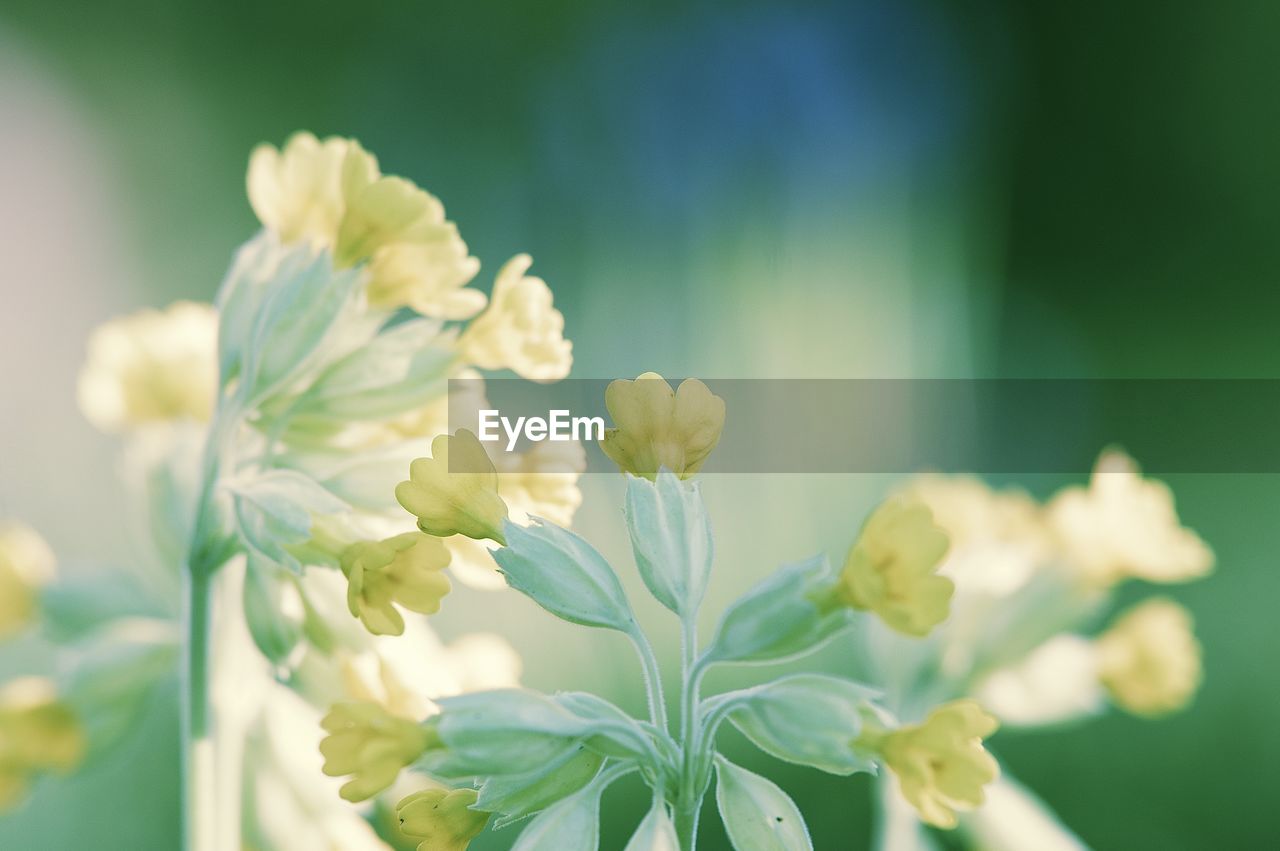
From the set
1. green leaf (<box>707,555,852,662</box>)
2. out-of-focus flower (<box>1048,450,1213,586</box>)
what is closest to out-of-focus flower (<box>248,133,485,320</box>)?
green leaf (<box>707,555,852,662</box>)

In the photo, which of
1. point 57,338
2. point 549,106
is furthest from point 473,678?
point 549,106

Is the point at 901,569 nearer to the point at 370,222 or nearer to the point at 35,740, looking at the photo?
the point at 370,222

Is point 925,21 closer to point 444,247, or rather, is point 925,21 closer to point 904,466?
point 904,466

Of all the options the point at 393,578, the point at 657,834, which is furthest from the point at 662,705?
the point at 393,578

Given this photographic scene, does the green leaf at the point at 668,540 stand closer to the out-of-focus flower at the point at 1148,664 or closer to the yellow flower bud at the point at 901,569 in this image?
the yellow flower bud at the point at 901,569

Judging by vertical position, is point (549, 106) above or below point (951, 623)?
above

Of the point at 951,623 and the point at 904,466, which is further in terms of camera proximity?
the point at 904,466
